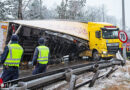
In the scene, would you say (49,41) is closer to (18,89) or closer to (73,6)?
(18,89)

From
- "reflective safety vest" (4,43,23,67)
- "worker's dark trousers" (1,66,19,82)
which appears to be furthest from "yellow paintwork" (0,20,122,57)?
"worker's dark trousers" (1,66,19,82)

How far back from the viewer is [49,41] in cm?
1100

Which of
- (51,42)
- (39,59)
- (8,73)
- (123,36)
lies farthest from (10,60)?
(51,42)

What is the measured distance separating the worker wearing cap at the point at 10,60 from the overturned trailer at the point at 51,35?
15.5 ft

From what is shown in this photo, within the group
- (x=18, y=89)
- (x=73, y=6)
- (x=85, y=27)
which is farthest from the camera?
(x=73, y=6)

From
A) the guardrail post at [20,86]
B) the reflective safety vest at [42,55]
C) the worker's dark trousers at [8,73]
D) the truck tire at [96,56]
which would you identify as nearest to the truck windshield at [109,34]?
the truck tire at [96,56]

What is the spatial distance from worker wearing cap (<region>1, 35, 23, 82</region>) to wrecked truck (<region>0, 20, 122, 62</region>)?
475 centimetres

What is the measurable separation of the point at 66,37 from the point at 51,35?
3.59ft

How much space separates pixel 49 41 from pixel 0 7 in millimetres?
15827

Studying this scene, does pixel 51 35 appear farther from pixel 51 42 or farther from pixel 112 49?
pixel 112 49

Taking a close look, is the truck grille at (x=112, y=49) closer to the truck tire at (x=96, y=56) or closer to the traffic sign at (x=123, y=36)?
the truck tire at (x=96, y=56)

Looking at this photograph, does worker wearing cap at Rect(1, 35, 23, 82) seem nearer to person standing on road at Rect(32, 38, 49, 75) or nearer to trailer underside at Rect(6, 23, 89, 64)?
person standing on road at Rect(32, 38, 49, 75)

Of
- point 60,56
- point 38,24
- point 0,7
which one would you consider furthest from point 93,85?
point 0,7

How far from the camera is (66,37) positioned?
10789mm
